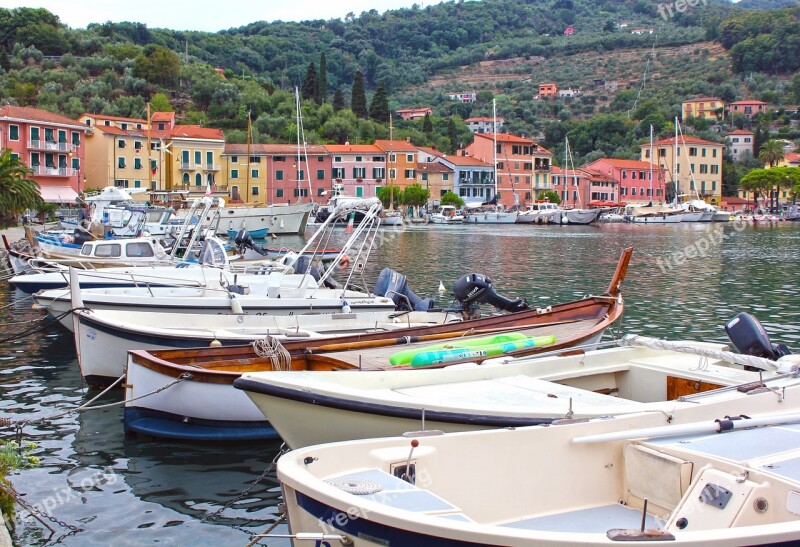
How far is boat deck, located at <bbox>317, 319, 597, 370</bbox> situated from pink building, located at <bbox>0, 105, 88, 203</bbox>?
64.4m

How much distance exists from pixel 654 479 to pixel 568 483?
67cm

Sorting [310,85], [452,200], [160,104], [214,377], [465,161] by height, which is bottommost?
[214,377]

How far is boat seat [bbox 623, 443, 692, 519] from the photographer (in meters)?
6.57

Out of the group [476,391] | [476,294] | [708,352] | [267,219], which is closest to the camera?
[476,391]

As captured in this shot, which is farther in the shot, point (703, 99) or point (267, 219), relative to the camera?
point (703, 99)

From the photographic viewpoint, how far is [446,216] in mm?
103312

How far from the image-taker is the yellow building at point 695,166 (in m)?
127

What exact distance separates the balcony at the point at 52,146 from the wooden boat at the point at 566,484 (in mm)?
73201

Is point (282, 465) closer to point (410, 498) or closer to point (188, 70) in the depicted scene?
point (410, 498)

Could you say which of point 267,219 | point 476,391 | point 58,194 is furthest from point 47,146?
point 476,391

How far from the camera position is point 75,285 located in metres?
13.8

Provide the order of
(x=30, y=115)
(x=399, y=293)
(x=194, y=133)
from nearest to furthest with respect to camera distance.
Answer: (x=399, y=293) → (x=30, y=115) → (x=194, y=133)

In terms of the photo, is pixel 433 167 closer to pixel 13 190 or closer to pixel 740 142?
pixel 740 142

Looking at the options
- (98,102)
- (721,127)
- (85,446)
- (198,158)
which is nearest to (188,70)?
(98,102)
